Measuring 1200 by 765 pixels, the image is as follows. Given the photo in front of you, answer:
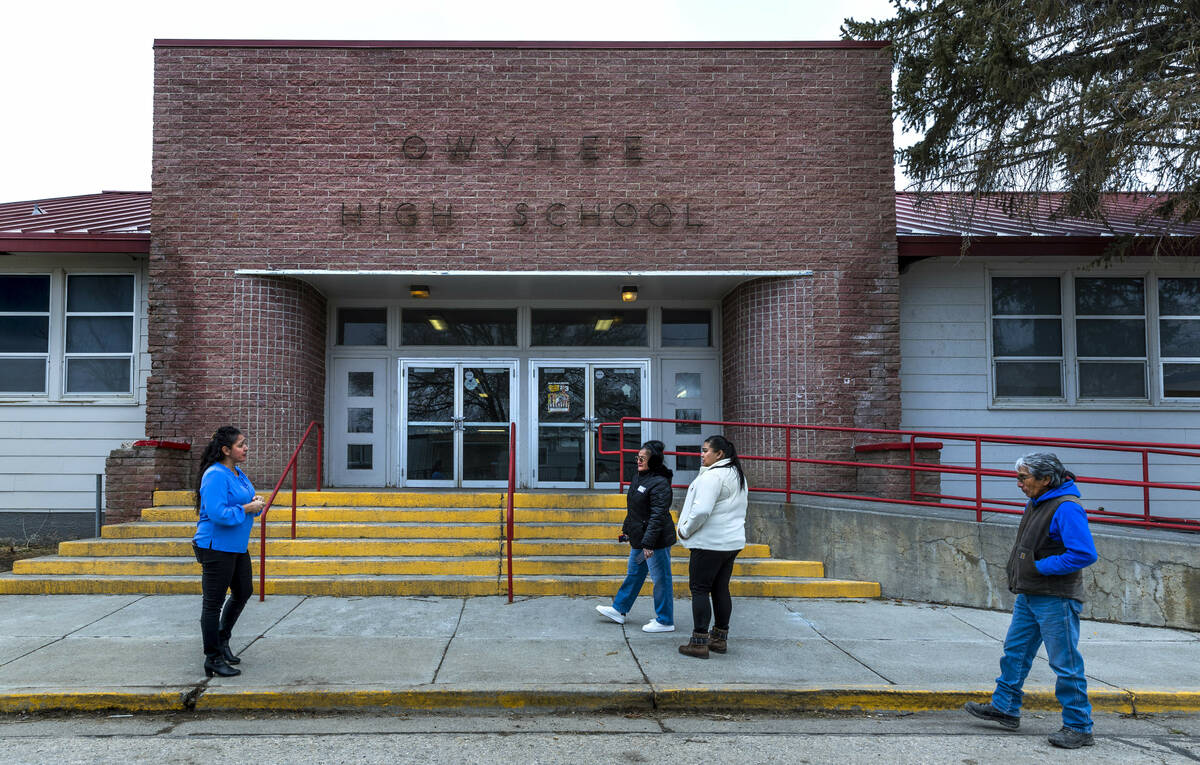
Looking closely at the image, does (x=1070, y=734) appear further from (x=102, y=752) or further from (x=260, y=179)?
(x=260, y=179)

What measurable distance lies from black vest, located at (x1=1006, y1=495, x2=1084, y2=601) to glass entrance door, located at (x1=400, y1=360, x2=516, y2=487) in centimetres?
869

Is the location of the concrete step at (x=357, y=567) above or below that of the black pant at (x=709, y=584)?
below

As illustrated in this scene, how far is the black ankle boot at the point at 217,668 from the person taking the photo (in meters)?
6.19

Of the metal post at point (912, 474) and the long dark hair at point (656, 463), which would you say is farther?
the metal post at point (912, 474)

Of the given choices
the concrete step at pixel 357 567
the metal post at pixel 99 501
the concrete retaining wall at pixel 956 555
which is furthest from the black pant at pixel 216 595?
the metal post at pixel 99 501

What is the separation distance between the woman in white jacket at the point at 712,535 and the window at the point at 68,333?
9.36 m

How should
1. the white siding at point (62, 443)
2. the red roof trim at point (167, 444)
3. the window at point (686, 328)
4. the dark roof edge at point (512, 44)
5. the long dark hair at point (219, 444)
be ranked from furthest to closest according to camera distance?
1. the window at point (686, 328)
2. the white siding at point (62, 443)
3. the dark roof edge at point (512, 44)
4. the red roof trim at point (167, 444)
5. the long dark hair at point (219, 444)

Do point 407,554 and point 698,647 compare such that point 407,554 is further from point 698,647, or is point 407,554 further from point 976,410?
point 976,410

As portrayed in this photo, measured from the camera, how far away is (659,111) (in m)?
12.3

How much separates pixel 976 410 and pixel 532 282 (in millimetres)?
6642

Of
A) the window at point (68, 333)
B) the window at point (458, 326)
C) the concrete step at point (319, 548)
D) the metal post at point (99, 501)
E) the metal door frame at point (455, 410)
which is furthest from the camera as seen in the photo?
the window at point (458, 326)

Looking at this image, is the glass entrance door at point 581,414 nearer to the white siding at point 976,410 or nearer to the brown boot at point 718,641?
the white siding at point 976,410

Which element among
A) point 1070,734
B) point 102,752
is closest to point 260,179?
point 102,752

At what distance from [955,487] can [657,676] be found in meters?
7.95
